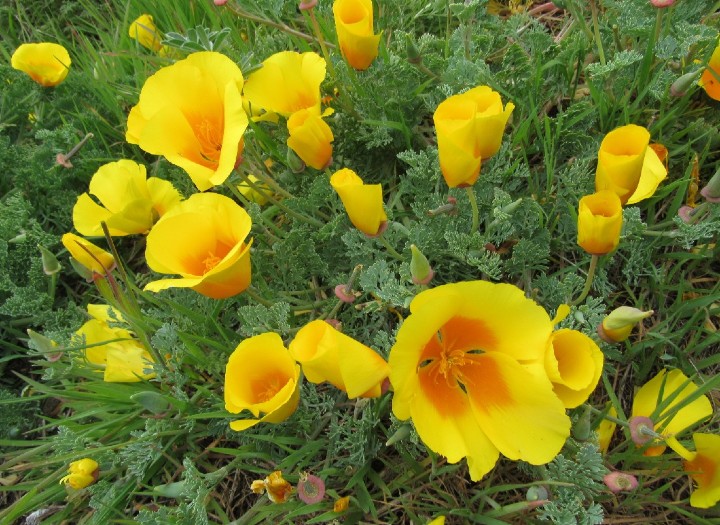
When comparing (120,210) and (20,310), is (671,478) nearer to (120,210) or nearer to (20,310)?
(120,210)

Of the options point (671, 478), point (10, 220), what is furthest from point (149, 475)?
point (671, 478)

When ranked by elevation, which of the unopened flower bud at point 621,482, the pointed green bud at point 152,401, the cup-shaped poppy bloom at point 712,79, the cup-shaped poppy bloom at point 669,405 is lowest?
the cup-shaped poppy bloom at point 669,405

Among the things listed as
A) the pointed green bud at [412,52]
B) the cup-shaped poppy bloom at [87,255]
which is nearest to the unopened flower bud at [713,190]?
the pointed green bud at [412,52]

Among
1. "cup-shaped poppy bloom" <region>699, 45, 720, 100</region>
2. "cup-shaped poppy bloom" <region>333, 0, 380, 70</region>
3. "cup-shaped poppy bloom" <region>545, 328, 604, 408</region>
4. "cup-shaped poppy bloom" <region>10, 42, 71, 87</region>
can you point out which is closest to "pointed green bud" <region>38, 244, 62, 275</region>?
"cup-shaped poppy bloom" <region>10, 42, 71, 87</region>

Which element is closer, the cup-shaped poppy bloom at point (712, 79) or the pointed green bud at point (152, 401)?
the pointed green bud at point (152, 401)

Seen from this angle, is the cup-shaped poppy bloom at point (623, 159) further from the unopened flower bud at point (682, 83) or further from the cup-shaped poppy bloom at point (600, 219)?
the unopened flower bud at point (682, 83)

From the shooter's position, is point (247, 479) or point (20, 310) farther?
point (20, 310)

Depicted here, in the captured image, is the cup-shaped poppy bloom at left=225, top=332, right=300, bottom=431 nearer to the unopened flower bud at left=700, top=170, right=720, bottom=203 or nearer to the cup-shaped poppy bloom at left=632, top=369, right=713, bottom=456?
the cup-shaped poppy bloom at left=632, top=369, right=713, bottom=456

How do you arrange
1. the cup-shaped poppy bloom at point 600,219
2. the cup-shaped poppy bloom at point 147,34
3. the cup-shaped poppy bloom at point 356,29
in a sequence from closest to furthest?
the cup-shaped poppy bloom at point 600,219, the cup-shaped poppy bloom at point 356,29, the cup-shaped poppy bloom at point 147,34
